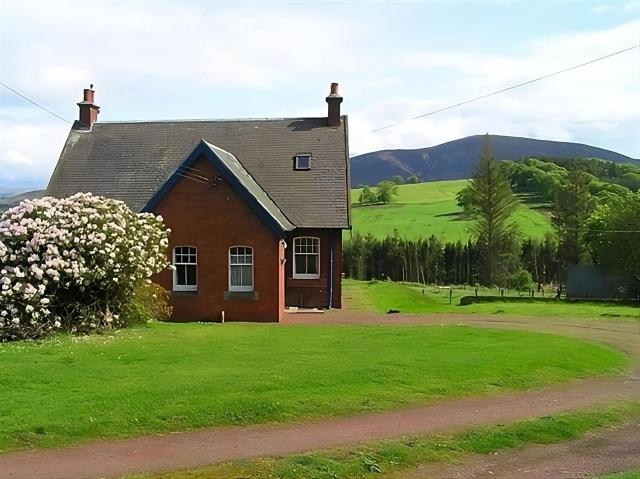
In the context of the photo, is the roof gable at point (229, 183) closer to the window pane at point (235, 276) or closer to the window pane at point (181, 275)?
the window pane at point (235, 276)

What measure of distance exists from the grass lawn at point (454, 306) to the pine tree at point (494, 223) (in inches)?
513

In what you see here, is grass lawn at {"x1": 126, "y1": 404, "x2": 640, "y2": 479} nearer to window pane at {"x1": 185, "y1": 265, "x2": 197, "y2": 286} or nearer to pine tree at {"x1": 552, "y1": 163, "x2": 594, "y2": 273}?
window pane at {"x1": 185, "y1": 265, "x2": 197, "y2": 286}

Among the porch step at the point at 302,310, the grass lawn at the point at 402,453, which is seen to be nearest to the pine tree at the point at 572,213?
the porch step at the point at 302,310

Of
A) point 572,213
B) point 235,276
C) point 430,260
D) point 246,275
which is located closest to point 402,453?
point 246,275

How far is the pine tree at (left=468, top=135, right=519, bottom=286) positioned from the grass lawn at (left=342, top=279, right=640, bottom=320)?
13040 mm

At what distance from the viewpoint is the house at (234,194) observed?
89.7ft

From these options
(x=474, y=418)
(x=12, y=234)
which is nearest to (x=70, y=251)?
(x=12, y=234)

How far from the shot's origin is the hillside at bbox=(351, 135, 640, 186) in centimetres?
14096

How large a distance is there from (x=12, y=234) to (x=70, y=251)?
5.12ft

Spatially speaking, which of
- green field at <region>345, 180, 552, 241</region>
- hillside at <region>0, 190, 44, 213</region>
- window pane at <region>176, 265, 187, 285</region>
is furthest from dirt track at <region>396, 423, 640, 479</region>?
green field at <region>345, 180, 552, 241</region>

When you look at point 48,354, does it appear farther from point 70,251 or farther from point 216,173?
point 216,173

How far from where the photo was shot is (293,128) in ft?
118

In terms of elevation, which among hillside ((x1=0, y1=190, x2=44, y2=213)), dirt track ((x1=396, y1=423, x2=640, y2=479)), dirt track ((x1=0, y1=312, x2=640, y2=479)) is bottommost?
dirt track ((x1=396, y1=423, x2=640, y2=479))

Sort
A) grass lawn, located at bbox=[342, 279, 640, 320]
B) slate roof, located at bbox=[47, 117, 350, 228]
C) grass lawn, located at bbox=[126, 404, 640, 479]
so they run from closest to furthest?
grass lawn, located at bbox=[126, 404, 640, 479]
slate roof, located at bbox=[47, 117, 350, 228]
grass lawn, located at bbox=[342, 279, 640, 320]
